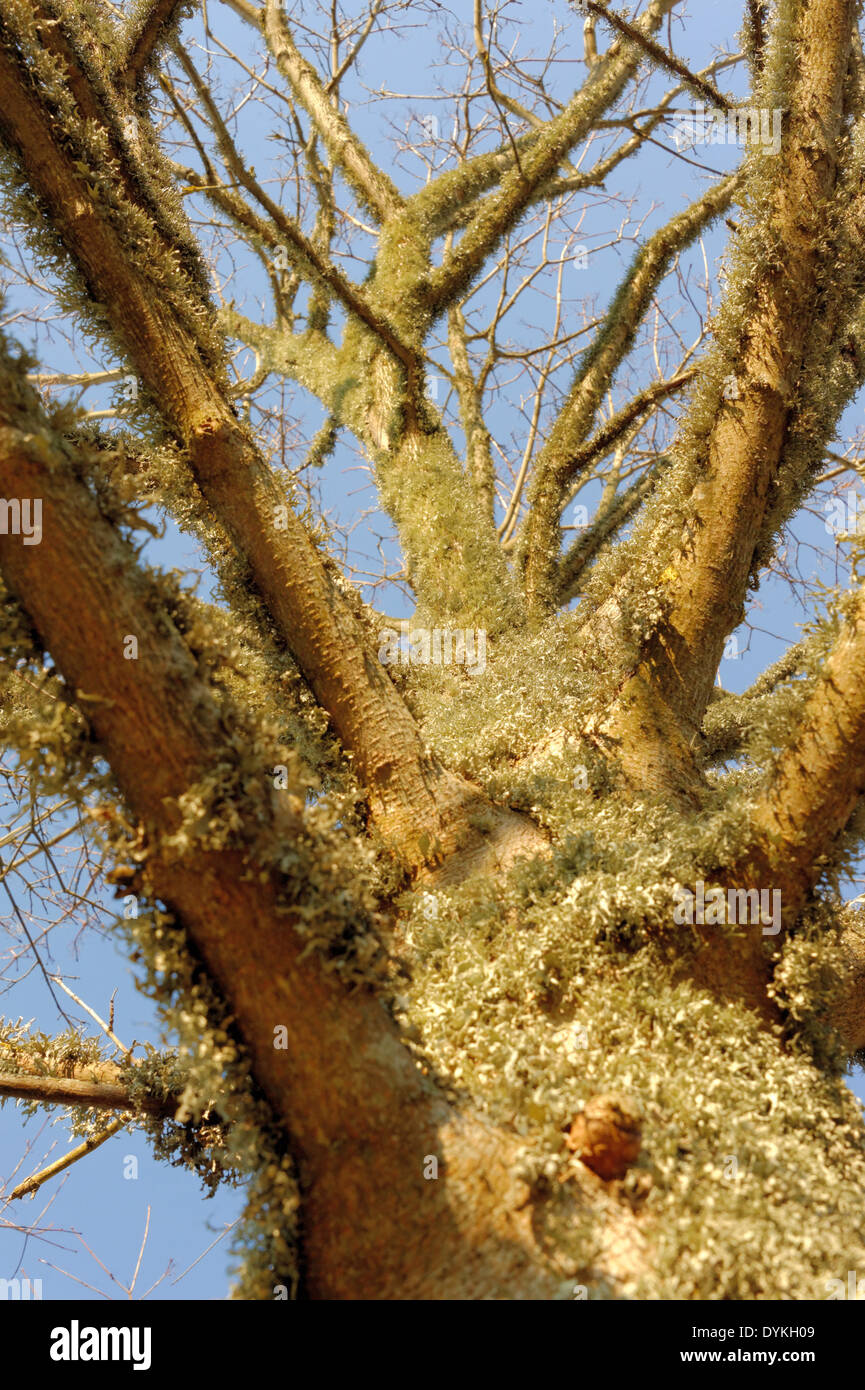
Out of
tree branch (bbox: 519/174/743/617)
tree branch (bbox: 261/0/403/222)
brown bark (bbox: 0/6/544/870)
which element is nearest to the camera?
brown bark (bbox: 0/6/544/870)

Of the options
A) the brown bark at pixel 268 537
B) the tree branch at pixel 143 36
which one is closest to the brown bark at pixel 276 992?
the brown bark at pixel 268 537

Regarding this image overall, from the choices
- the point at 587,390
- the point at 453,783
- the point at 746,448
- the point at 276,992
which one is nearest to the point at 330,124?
the point at 587,390

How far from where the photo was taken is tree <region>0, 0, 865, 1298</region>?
5.82ft

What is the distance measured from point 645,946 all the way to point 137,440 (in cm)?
247

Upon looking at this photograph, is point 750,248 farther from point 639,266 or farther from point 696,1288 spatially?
point 696,1288

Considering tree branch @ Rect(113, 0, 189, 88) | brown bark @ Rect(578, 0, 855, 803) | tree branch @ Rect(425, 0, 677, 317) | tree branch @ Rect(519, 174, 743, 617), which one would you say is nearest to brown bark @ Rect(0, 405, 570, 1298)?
brown bark @ Rect(578, 0, 855, 803)

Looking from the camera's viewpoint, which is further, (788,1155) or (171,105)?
(171,105)

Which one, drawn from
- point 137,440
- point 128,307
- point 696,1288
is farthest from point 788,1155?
point 128,307

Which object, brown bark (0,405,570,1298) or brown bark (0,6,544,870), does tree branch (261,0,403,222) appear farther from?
brown bark (0,405,570,1298)

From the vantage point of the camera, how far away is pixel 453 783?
2951mm

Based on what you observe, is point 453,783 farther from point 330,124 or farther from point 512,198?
point 330,124

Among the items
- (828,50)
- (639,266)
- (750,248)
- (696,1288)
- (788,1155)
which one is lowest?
(696,1288)

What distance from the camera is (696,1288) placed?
1.65 metres
